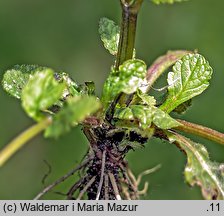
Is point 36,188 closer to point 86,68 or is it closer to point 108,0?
point 86,68

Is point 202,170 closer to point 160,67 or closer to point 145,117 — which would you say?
point 145,117

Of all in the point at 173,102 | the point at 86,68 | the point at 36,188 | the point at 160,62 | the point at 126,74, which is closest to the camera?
the point at 126,74

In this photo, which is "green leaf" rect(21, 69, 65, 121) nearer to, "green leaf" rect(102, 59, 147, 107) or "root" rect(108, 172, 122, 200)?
"green leaf" rect(102, 59, 147, 107)

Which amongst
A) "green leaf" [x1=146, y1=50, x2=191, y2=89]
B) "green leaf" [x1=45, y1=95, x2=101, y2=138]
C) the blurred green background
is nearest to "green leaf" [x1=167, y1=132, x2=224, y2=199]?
"green leaf" [x1=146, y1=50, x2=191, y2=89]

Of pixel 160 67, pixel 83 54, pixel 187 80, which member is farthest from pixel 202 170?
pixel 83 54

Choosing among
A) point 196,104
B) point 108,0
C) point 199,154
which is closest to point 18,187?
point 196,104

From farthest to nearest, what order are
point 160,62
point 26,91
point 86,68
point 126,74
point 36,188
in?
point 86,68, point 36,188, point 160,62, point 126,74, point 26,91

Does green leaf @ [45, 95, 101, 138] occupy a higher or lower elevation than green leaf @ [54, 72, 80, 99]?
lower
